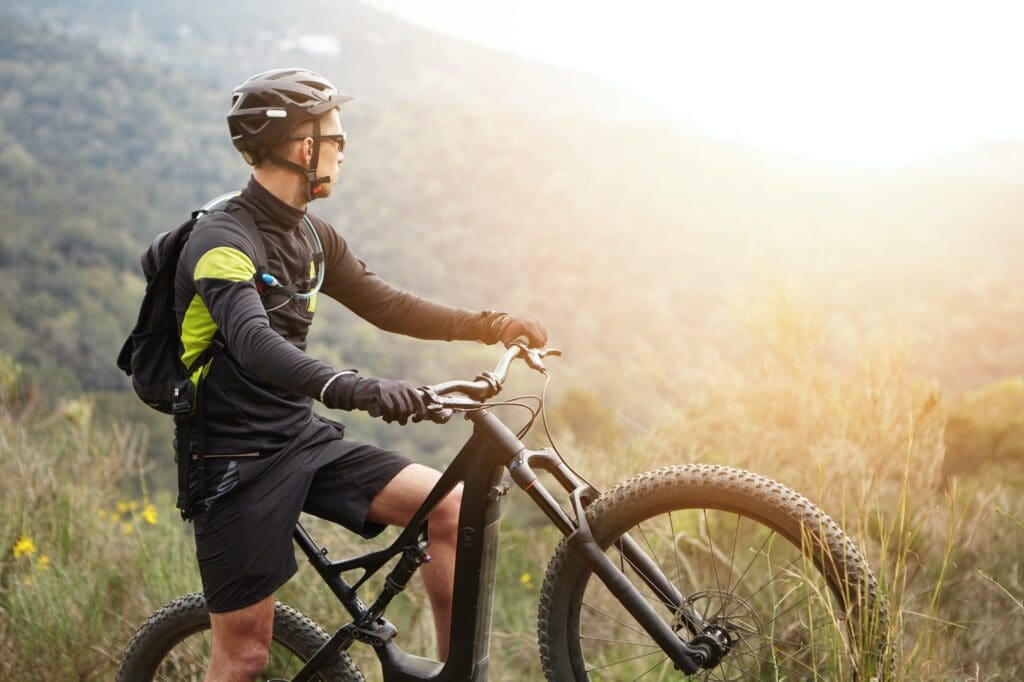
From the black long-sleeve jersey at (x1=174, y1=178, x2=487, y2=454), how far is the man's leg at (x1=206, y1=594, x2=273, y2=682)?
467 mm

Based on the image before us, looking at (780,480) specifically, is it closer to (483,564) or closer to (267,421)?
(483,564)

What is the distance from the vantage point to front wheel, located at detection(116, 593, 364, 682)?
106 inches

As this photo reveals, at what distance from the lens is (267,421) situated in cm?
243

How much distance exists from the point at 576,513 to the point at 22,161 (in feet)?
263

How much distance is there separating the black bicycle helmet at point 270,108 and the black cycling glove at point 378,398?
0.92 meters

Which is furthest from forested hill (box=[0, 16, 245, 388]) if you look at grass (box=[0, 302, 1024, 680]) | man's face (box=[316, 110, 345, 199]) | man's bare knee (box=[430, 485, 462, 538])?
man's bare knee (box=[430, 485, 462, 538])

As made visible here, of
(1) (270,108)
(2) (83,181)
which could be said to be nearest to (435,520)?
(1) (270,108)

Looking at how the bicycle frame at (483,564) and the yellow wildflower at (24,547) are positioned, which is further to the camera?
the yellow wildflower at (24,547)

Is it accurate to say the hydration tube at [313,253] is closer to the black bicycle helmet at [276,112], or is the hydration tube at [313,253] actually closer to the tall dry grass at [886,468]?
the black bicycle helmet at [276,112]

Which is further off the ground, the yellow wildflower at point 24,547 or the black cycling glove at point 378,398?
the black cycling glove at point 378,398

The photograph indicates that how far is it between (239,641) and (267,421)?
2.08 feet

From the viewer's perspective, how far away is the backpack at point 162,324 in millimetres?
2371

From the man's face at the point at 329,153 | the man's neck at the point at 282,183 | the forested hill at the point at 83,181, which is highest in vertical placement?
the man's face at the point at 329,153

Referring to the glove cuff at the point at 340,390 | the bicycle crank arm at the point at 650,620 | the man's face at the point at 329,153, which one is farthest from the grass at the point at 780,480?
the man's face at the point at 329,153
